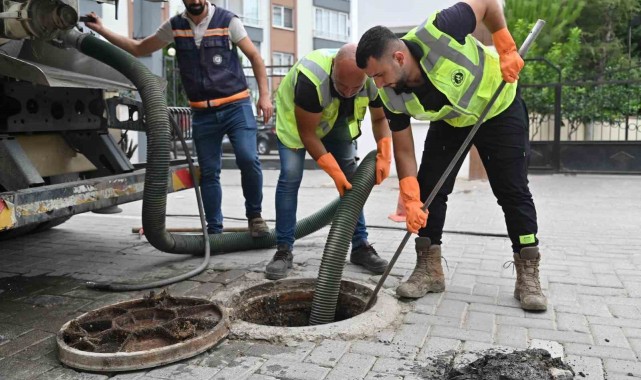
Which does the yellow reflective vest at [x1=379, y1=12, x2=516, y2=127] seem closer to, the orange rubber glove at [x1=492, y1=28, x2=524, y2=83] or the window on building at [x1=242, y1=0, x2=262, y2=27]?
the orange rubber glove at [x1=492, y1=28, x2=524, y2=83]

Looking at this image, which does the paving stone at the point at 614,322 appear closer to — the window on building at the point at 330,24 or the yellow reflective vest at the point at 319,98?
the yellow reflective vest at the point at 319,98

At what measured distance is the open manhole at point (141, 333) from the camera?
246 cm

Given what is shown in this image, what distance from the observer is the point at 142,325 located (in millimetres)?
2910

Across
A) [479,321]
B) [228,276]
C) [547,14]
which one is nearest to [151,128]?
[228,276]

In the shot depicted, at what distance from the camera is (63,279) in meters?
3.87

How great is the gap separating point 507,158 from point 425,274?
2.60 feet

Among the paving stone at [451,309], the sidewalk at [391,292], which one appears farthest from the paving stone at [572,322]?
the paving stone at [451,309]

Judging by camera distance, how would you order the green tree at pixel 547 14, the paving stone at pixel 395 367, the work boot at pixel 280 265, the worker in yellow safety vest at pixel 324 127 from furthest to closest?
1. the green tree at pixel 547 14
2. the work boot at pixel 280 265
3. the worker in yellow safety vest at pixel 324 127
4. the paving stone at pixel 395 367

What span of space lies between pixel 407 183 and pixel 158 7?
7.82 metres

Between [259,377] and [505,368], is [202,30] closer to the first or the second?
[259,377]

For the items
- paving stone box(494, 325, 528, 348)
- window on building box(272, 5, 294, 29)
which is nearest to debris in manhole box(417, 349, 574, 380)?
paving stone box(494, 325, 528, 348)

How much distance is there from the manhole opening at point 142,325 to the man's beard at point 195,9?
2058 mm

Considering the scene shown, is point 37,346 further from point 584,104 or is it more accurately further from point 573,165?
point 584,104

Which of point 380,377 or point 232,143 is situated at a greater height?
point 232,143
